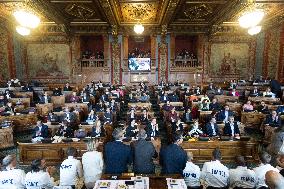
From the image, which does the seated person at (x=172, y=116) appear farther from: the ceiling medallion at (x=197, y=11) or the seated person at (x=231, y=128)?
the ceiling medallion at (x=197, y=11)

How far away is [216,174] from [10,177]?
156 inches

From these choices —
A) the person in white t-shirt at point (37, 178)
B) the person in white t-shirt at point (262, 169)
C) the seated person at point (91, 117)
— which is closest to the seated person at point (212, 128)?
the person in white t-shirt at point (262, 169)

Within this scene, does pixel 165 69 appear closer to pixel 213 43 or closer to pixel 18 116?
pixel 213 43

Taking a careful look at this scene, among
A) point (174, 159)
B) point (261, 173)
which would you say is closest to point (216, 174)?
point (261, 173)

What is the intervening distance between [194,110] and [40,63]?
14255 millimetres

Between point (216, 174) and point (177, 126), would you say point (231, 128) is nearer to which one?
point (177, 126)

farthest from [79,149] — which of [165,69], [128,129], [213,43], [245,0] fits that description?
[213,43]

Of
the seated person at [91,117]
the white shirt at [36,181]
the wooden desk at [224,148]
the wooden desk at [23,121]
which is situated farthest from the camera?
the wooden desk at [23,121]

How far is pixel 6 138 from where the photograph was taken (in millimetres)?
10312

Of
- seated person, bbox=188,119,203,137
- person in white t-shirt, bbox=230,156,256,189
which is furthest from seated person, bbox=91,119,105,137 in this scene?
person in white t-shirt, bbox=230,156,256,189

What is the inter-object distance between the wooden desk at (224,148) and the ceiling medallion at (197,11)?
8.41m

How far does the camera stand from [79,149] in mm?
8758

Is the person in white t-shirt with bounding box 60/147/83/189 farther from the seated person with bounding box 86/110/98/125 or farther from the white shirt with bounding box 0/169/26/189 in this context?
the seated person with bounding box 86/110/98/125

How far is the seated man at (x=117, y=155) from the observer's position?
537cm
